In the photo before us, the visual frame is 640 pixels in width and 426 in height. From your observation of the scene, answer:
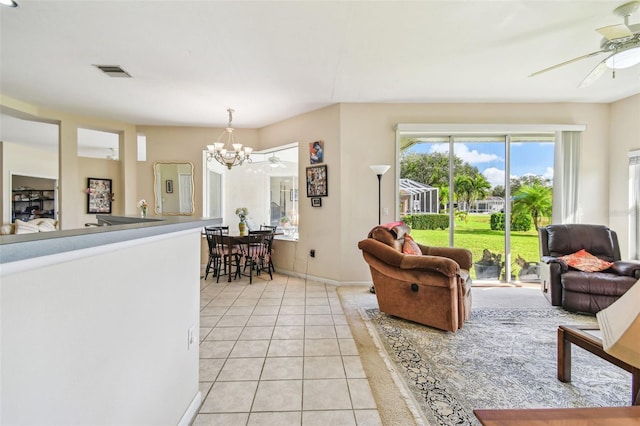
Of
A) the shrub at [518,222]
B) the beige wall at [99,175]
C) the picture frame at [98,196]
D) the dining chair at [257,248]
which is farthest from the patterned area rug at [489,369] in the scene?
the picture frame at [98,196]

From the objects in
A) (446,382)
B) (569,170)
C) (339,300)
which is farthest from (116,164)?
(569,170)

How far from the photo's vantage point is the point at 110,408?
100 centimetres

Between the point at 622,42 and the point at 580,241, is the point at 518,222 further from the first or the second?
the point at 622,42

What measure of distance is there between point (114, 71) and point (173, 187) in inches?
102

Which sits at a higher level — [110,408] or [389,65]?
[389,65]

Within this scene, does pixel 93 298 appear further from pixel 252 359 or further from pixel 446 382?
pixel 446 382

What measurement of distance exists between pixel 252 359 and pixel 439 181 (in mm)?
3731

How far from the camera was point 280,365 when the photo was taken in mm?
2189

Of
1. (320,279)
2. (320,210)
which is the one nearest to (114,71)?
(320,210)

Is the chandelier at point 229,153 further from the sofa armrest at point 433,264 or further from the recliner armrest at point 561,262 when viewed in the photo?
the recliner armrest at point 561,262

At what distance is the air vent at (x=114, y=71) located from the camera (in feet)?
10.3

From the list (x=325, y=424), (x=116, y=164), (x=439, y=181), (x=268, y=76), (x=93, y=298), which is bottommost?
(x=325, y=424)

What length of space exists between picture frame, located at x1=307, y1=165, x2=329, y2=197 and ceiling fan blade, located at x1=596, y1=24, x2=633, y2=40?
10.5 feet

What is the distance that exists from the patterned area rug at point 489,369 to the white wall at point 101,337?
1.51 meters
